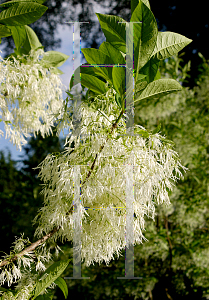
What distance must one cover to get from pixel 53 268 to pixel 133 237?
155 millimetres

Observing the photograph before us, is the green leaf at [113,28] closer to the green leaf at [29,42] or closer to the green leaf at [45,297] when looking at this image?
the green leaf at [29,42]

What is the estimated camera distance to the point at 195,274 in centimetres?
135

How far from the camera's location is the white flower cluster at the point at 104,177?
372 millimetres

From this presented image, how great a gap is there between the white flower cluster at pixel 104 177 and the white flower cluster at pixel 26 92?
0.60 feet

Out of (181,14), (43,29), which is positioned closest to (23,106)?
(43,29)

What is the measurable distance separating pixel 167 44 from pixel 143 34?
0.07m

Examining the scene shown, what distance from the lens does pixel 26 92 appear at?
1.99 ft

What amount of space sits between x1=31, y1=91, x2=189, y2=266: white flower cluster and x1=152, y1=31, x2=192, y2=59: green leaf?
0.33 ft

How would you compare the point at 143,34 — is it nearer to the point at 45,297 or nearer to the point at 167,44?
the point at 167,44

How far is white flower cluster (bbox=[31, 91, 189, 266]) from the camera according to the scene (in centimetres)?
37

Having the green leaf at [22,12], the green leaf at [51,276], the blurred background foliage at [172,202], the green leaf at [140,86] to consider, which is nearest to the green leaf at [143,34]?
the green leaf at [140,86]

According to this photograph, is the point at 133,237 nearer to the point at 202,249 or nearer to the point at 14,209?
the point at 202,249

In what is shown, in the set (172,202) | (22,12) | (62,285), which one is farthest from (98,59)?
(172,202)

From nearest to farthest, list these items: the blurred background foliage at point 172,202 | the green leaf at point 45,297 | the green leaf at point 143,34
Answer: the green leaf at point 143,34, the green leaf at point 45,297, the blurred background foliage at point 172,202
